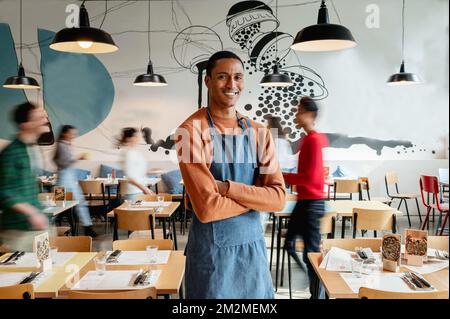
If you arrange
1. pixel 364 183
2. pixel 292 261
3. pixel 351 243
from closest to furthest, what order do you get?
pixel 351 243, pixel 292 261, pixel 364 183

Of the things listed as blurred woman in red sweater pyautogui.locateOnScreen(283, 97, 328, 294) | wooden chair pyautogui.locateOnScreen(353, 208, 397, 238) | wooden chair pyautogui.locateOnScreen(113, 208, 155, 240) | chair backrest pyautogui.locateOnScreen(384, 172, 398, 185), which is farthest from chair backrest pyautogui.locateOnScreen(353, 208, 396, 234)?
chair backrest pyautogui.locateOnScreen(384, 172, 398, 185)

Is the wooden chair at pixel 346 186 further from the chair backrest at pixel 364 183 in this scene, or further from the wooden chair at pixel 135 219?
the wooden chair at pixel 135 219

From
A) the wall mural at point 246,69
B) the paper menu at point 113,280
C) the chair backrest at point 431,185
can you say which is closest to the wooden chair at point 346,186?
the chair backrest at point 431,185

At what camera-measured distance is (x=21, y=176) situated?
5.27 ft

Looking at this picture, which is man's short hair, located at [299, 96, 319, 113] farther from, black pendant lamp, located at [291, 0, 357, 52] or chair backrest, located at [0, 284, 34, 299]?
chair backrest, located at [0, 284, 34, 299]

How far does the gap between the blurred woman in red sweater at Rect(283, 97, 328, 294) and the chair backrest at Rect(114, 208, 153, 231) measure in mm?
1115

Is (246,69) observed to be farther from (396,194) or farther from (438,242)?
(438,242)

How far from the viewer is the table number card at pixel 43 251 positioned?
1727 millimetres

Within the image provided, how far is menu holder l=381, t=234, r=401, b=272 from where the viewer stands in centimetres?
181

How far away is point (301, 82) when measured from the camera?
6172 mm

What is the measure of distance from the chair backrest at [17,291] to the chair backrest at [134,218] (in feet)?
5.64

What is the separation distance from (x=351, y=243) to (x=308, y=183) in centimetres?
53

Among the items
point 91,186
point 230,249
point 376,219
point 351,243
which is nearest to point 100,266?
point 230,249
